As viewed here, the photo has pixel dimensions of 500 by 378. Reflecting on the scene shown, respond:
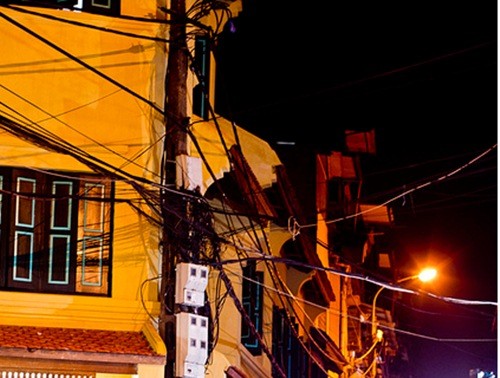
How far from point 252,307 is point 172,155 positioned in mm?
7028

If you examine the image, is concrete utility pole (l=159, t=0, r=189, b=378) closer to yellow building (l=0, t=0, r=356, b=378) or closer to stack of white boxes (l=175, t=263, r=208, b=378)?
yellow building (l=0, t=0, r=356, b=378)

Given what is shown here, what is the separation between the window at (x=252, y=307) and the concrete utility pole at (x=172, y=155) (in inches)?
233

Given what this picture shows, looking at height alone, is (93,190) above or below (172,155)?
below

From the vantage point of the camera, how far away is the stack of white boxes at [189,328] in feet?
57.9

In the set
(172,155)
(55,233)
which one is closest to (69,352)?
(55,233)

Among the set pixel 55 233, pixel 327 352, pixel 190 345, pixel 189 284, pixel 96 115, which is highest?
pixel 96 115

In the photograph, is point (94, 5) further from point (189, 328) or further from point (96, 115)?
point (189, 328)

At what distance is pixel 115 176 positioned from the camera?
1822 centimetres

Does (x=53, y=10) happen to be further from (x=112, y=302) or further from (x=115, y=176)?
(x=112, y=302)

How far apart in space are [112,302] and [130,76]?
12.5 feet

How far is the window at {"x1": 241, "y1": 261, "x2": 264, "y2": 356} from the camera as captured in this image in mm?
24734

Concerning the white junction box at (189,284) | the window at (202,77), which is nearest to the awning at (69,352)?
the white junction box at (189,284)

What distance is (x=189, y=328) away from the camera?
17672mm

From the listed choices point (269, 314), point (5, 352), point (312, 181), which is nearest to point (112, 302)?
point (5, 352)
